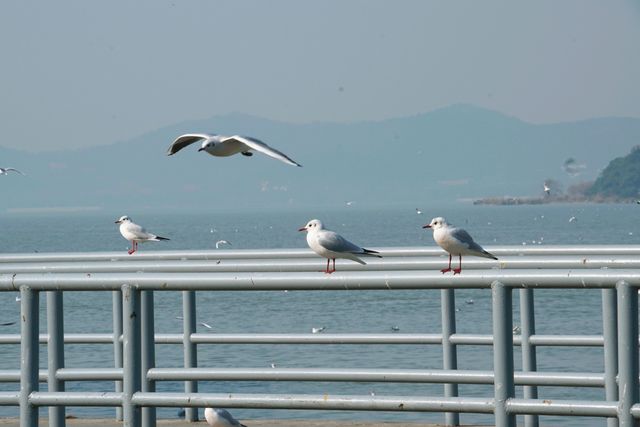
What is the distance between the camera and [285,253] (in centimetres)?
870

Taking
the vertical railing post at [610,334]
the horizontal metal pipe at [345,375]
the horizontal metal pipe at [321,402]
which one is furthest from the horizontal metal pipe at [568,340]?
the horizontal metal pipe at [321,402]

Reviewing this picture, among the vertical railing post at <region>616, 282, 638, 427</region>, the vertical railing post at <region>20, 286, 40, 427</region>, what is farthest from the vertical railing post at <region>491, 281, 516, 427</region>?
the vertical railing post at <region>20, 286, 40, 427</region>

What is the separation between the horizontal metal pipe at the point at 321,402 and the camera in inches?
201

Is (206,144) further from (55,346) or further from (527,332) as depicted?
(55,346)

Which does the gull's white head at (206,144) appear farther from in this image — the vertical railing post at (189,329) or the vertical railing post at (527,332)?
the vertical railing post at (527,332)

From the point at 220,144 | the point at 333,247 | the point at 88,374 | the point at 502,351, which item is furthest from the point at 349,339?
the point at 220,144

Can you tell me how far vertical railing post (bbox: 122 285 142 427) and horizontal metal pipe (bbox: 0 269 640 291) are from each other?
2.2 inches

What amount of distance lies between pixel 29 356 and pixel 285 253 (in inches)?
129

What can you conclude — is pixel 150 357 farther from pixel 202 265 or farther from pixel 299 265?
pixel 299 265

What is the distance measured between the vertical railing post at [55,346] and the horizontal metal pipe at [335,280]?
23 centimetres

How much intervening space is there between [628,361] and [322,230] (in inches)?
157

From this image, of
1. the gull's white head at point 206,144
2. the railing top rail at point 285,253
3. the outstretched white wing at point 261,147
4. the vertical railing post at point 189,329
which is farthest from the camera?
the gull's white head at point 206,144

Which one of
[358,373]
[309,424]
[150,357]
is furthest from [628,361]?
[309,424]

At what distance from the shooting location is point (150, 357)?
5.64 m
